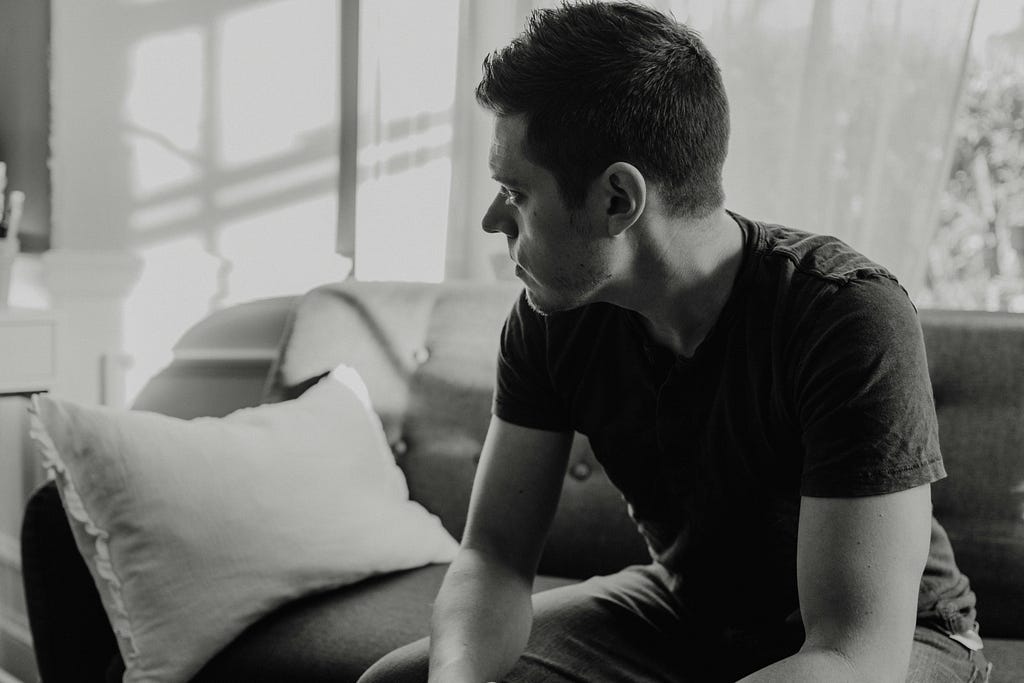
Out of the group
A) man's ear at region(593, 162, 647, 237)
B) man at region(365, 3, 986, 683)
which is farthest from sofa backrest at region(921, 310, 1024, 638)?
man's ear at region(593, 162, 647, 237)

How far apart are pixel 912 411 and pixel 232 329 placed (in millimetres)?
1796

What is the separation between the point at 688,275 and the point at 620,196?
120 millimetres

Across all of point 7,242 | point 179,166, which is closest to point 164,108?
point 179,166

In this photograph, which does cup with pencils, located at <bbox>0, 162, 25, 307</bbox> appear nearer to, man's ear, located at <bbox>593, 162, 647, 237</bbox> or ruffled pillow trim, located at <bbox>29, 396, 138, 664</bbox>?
ruffled pillow trim, located at <bbox>29, 396, 138, 664</bbox>

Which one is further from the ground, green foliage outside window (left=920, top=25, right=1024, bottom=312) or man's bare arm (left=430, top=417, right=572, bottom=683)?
green foliage outside window (left=920, top=25, right=1024, bottom=312)

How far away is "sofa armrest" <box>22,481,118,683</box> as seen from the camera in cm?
143

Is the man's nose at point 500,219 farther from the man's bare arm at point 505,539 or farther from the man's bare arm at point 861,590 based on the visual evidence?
the man's bare arm at point 861,590

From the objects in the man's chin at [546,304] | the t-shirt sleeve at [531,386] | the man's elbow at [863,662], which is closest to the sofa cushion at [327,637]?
the t-shirt sleeve at [531,386]

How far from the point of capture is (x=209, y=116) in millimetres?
2432

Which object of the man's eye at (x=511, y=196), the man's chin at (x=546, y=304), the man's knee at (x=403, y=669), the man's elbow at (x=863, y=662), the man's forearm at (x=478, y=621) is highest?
the man's eye at (x=511, y=196)

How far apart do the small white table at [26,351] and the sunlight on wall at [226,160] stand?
283 mm

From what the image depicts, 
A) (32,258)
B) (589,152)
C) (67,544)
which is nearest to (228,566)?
(67,544)

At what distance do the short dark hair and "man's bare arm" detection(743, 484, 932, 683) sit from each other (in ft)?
1.23

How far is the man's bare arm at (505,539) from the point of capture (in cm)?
114
